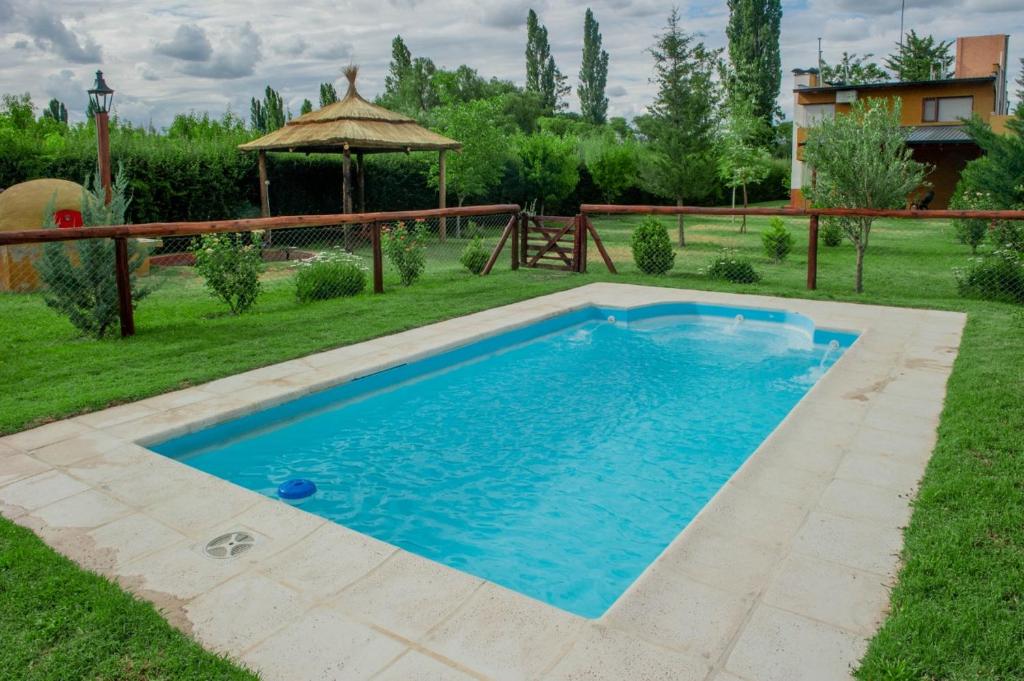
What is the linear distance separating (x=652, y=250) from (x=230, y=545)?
9.79m

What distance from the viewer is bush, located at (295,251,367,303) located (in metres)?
9.77

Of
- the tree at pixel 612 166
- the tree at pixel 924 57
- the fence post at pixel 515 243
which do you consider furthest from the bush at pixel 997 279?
the tree at pixel 924 57

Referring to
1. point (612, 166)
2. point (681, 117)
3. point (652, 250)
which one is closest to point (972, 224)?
point (681, 117)

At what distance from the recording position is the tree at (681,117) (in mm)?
17281

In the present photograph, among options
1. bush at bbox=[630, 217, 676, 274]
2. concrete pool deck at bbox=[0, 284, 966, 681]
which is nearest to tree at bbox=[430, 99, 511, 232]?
bush at bbox=[630, 217, 676, 274]

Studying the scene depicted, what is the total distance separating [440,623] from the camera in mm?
2861

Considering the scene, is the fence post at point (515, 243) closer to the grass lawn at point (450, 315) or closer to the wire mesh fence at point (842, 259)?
the grass lawn at point (450, 315)

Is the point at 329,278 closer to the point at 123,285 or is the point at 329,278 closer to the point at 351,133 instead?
the point at 123,285

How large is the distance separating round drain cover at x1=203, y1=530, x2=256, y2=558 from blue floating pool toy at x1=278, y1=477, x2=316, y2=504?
110 cm

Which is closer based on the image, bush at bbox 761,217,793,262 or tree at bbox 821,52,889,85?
bush at bbox 761,217,793,262

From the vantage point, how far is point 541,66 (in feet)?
190

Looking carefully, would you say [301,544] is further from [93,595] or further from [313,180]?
[313,180]

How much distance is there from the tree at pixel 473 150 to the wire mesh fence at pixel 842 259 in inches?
148

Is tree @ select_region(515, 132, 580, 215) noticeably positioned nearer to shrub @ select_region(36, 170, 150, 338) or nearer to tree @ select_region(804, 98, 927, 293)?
tree @ select_region(804, 98, 927, 293)
